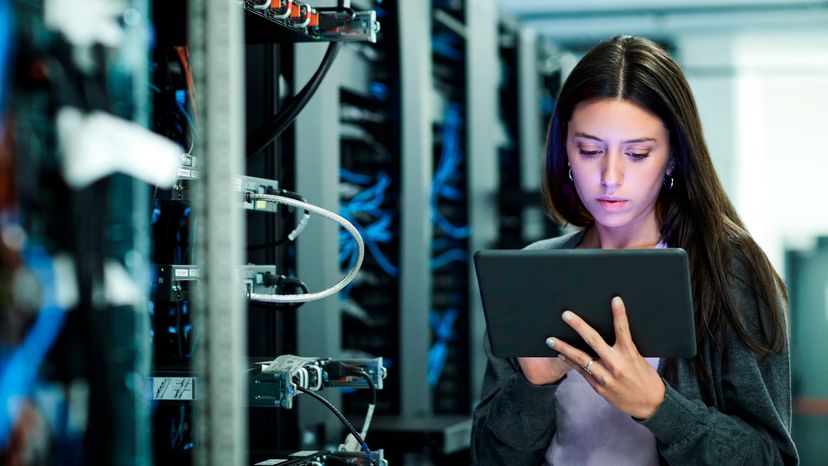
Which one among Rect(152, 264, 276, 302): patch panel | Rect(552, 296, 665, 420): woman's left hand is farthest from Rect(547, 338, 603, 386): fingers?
Rect(152, 264, 276, 302): patch panel

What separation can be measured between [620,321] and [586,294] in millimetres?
54

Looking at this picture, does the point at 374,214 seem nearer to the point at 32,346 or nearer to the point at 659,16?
the point at 32,346

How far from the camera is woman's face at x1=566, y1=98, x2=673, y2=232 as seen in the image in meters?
1.45

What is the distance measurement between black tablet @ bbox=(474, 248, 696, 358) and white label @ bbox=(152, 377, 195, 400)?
42 centimetres

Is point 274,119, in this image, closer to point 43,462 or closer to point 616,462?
point 616,462

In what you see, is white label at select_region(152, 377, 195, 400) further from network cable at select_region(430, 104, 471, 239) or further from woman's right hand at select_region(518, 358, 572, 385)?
network cable at select_region(430, 104, 471, 239)

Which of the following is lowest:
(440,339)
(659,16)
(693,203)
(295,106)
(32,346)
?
(440,339)

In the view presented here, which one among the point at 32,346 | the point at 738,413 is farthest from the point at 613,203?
the point at 32,346

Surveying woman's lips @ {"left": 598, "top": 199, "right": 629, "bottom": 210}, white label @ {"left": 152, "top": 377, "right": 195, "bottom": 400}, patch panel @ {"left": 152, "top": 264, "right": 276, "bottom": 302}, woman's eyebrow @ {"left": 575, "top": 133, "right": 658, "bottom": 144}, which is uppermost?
woman's eyebrow @ {"left": 575, "top": 133, "right": 658, "bottom": 144}

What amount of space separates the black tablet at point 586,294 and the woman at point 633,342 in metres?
0.04

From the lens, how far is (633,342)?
4.35 ft

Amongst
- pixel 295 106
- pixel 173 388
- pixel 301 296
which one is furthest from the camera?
pixel 295 106

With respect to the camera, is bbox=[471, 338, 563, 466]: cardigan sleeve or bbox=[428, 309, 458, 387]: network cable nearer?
bbox=[471, 338, 563, 466]: cardigan sleeve

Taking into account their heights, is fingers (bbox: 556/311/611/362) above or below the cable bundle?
below
